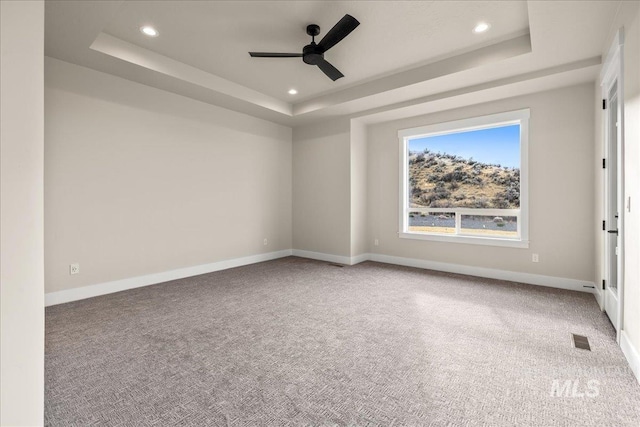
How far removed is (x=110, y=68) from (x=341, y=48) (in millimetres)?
2721

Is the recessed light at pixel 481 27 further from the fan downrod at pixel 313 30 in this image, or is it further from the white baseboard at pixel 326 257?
the white baseboard at pixel 326 257

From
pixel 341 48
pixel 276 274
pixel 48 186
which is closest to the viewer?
pixel 48 186

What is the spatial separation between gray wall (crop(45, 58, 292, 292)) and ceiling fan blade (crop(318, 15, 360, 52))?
8.50 feet

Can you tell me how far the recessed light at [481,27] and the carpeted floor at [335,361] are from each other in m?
2.91

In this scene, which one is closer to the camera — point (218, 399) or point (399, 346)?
point (218, 399)

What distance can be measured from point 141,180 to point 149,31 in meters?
1.82

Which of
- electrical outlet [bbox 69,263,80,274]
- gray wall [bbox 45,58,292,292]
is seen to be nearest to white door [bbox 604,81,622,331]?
gray wall [bbox 45,58,292,292]

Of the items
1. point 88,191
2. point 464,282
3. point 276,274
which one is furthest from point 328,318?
point 88,191

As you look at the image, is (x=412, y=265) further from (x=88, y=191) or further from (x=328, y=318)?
(x=88, y=191)

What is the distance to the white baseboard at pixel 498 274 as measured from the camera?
376 cm

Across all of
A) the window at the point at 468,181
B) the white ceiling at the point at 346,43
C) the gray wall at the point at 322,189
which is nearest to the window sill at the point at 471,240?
the window at the point at 468,181

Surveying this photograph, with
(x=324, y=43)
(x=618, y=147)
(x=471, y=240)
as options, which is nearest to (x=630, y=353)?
(x=618, y=147)

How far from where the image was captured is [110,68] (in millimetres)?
3459

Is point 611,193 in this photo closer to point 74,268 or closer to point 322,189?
point 322,189
